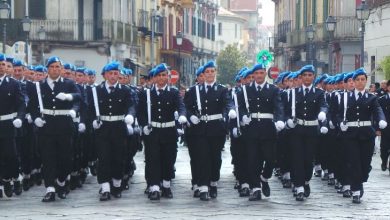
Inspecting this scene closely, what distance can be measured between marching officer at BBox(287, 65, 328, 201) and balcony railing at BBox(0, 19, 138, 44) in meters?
31.0

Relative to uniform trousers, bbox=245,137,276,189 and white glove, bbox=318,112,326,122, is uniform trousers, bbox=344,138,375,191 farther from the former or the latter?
uniform trousers, bbox=245,137,276,189

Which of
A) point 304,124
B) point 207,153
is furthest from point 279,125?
point 207,153

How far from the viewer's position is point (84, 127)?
1777 cm

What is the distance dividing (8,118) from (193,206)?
316cm

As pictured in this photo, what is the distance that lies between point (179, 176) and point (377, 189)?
13.7 feet

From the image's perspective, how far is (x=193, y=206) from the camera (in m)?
16.0

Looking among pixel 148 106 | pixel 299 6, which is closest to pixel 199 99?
pixel 148 106

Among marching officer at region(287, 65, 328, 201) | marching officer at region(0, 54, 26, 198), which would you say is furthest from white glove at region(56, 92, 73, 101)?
marching officer at region(287, 65, 328, 201)

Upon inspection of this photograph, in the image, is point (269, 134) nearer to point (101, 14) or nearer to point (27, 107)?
point (27, 107)

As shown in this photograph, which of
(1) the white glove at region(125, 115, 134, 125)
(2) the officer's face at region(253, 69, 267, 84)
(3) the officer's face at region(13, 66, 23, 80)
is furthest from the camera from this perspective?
(3) the officer's face at region(13, 66, 23, 80)

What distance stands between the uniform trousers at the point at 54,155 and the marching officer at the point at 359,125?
430cm

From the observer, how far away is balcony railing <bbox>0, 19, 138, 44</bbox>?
1855 inches

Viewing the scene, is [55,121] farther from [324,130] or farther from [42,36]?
[42,36]

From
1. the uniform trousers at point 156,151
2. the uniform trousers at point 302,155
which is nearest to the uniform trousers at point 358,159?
the uniform trousers at point 302,155
